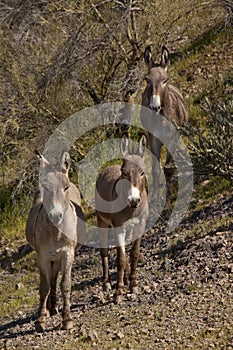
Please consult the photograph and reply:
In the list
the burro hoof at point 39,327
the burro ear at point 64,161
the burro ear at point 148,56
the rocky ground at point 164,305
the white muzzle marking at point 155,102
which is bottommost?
the burro hoof at point 39,327

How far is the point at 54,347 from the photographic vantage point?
8.23 meters

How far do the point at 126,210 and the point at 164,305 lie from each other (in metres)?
1.42

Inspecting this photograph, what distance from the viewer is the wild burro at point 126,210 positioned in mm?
9273

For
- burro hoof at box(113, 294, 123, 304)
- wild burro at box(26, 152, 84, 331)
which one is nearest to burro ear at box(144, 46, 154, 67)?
wild burro at box(26, 152, 84, 331)

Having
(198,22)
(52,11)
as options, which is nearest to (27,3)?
(52,11)

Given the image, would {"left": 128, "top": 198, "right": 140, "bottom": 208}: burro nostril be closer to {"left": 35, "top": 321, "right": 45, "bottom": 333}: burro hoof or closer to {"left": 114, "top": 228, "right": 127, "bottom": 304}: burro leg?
{"left": 114, "top": 228, "right": 127, "bottom": 304}: burro leg

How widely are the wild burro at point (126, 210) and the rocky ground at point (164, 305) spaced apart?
29 cm

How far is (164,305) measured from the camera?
894 cm

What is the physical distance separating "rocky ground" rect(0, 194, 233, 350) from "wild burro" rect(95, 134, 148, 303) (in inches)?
11.3

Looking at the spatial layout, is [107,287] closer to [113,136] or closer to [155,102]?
[155,102]

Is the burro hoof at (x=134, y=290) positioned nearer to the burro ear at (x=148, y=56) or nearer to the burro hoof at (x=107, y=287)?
the burro hoof at (x=107, y=287)

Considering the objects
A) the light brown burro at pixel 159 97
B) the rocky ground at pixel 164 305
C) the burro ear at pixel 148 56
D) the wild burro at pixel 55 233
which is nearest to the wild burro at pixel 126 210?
the rocky ground at pixel 164 305

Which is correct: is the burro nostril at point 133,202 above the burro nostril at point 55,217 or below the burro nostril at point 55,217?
above

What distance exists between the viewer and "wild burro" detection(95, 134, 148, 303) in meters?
9.27
